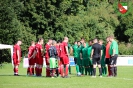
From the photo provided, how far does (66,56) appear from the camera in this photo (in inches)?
1186

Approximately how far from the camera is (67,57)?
30.2m

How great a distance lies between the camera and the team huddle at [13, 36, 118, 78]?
30.2 m

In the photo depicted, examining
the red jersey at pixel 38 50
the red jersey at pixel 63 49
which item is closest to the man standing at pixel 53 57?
the red jersey at pixel 63 49

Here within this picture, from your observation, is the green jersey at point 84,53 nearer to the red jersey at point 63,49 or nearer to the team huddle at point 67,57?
the team huddle at point 67,57

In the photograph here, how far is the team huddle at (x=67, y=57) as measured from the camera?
30.2 meters

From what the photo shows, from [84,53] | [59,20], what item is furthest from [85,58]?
[59,20]

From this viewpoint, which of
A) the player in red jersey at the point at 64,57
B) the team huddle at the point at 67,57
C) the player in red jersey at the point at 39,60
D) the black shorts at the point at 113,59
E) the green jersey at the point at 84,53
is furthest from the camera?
the green jersey at the point at 84,53

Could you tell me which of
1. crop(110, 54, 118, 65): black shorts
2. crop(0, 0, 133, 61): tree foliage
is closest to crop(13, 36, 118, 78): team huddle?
crop(110, 54, 118, 65): black shorts

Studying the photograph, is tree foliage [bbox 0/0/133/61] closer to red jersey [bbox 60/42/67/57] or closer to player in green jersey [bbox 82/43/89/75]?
player in green jersey [bbox 82/43/89/75]

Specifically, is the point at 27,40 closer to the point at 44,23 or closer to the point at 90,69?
the point at 44,23

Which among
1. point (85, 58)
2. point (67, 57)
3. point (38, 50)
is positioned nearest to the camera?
point (67, 57)

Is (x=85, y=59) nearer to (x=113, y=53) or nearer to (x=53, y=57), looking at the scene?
(x=113, y=53)

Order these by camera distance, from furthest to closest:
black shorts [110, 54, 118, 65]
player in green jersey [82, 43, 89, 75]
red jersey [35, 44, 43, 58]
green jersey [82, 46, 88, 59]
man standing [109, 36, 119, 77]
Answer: player in green jersey [82, 43, 89, 75] → green jersey [82, 46, 88, 59] → red jersey [35, 44, 43, 58] → black shorts [110, 54, 118, 65] → man standing [109, 36, 119, 77]

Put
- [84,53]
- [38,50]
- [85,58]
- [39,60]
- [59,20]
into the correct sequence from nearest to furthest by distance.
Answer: [38,50] < [39,60] < [84,53] < [85,58] < [59,20]
